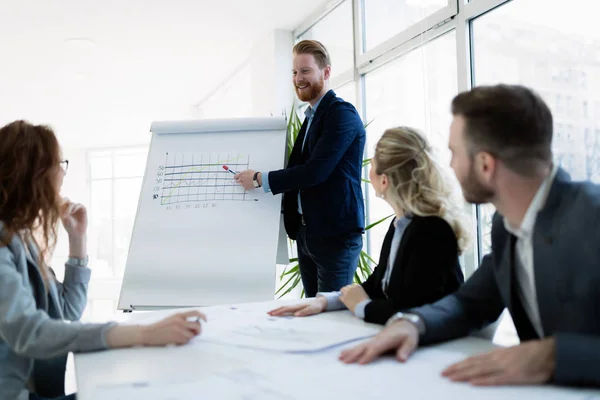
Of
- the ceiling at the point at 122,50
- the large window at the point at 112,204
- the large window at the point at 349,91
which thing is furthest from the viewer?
the large window at the point at 112,204

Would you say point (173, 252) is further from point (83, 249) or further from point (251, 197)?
point (83, 249)

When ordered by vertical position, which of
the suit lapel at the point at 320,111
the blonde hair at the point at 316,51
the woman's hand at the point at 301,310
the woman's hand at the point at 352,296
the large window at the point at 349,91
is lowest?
the woman's hand at the point at 301,310

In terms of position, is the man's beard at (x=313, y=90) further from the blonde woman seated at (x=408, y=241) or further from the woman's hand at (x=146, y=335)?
the woman's hand at (x=146, y=335)

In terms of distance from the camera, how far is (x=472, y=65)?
9.55 feet

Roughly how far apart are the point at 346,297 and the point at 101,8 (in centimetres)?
395

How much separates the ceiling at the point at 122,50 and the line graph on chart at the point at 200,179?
2.31 m

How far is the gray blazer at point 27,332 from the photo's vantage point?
1.02 meters

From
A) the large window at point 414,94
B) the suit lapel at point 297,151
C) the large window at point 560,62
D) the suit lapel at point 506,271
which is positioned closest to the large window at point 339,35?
the large window at point 414,94

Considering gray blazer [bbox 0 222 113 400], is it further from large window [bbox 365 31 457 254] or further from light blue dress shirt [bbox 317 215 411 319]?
large window [bbox 365 31 457 254]

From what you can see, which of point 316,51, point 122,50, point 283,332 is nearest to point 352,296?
point 283,332

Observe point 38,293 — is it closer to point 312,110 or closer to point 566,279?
point 566,279

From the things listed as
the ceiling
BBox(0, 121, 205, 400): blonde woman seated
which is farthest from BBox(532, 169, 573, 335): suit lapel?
the ceiling

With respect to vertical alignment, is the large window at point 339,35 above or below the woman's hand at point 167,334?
above

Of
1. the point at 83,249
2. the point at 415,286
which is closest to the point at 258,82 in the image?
the point at 83,249
